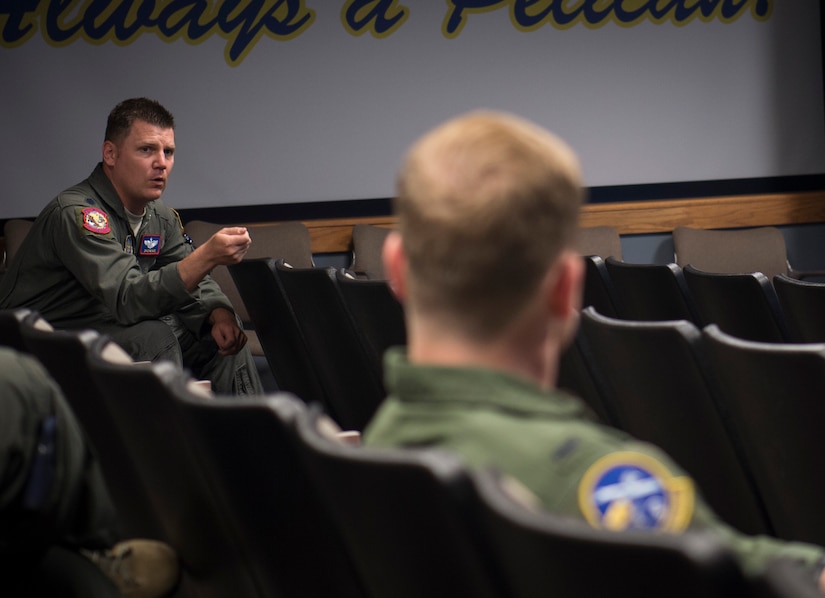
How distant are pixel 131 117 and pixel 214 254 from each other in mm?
685

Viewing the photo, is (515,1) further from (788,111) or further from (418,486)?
(418,486)

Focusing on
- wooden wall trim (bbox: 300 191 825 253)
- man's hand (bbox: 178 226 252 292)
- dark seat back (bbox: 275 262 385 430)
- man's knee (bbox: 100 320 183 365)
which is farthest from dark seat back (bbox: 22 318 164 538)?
wooden wall trim (bbox: 300 191 825 253)

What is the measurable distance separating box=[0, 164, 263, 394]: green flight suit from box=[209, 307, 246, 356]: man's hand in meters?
0.05

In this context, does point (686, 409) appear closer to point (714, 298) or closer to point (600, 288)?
point (714, 298)

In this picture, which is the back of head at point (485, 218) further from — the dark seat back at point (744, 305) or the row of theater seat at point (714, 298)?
the dark seat back at point (744, 305)

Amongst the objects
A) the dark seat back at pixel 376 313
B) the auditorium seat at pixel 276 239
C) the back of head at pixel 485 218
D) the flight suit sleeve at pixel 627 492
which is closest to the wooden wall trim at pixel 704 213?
the auditorium seat at pixel 276 239

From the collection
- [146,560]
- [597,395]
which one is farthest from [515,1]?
[146,560]

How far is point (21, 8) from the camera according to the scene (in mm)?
5863

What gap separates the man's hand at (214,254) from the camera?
122 inches

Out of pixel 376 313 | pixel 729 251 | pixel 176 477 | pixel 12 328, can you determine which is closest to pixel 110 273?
pixel 376 313

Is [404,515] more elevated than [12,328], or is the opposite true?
[404,515]

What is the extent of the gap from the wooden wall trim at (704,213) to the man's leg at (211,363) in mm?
2444

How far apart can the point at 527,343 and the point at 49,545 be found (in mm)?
493

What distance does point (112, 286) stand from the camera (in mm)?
3162
